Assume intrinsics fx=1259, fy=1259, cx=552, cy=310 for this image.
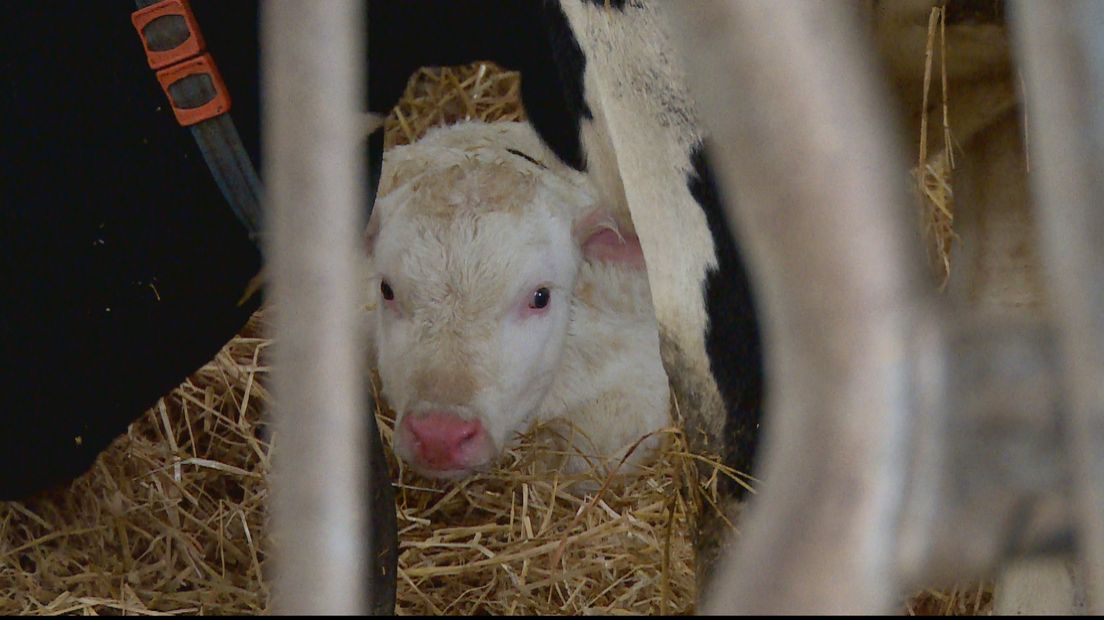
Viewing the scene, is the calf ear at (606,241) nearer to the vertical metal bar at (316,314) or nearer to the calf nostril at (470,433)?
the calf nostril at (470,433)

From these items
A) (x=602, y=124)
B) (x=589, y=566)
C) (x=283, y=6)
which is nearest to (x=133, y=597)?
(x=589, y=566)

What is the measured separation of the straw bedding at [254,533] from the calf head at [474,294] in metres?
0.18

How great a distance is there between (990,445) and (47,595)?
190cm

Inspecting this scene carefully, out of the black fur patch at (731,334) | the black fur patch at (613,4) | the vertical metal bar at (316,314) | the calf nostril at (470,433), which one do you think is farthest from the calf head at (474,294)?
the vertical metal bar at (316,314)

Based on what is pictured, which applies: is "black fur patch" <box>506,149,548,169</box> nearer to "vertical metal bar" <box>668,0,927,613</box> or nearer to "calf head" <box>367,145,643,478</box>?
"calf head" <box>367,145,643,478</box>

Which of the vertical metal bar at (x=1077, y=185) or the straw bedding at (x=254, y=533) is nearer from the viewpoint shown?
the vertical metal bar at (x=1077, y=185)

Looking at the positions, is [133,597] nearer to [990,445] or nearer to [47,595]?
[47,595]

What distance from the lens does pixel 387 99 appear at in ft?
6.74

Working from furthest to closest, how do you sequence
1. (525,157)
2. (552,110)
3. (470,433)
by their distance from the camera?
(525,157)
(552,110)
(470,433)

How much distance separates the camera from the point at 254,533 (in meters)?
2.29

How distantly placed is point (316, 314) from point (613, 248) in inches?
75.9

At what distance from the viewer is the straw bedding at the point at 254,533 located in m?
2.09

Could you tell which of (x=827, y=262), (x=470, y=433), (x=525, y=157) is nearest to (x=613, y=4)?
(x=827, y=262)

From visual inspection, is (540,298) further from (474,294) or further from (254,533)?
(254,533)
